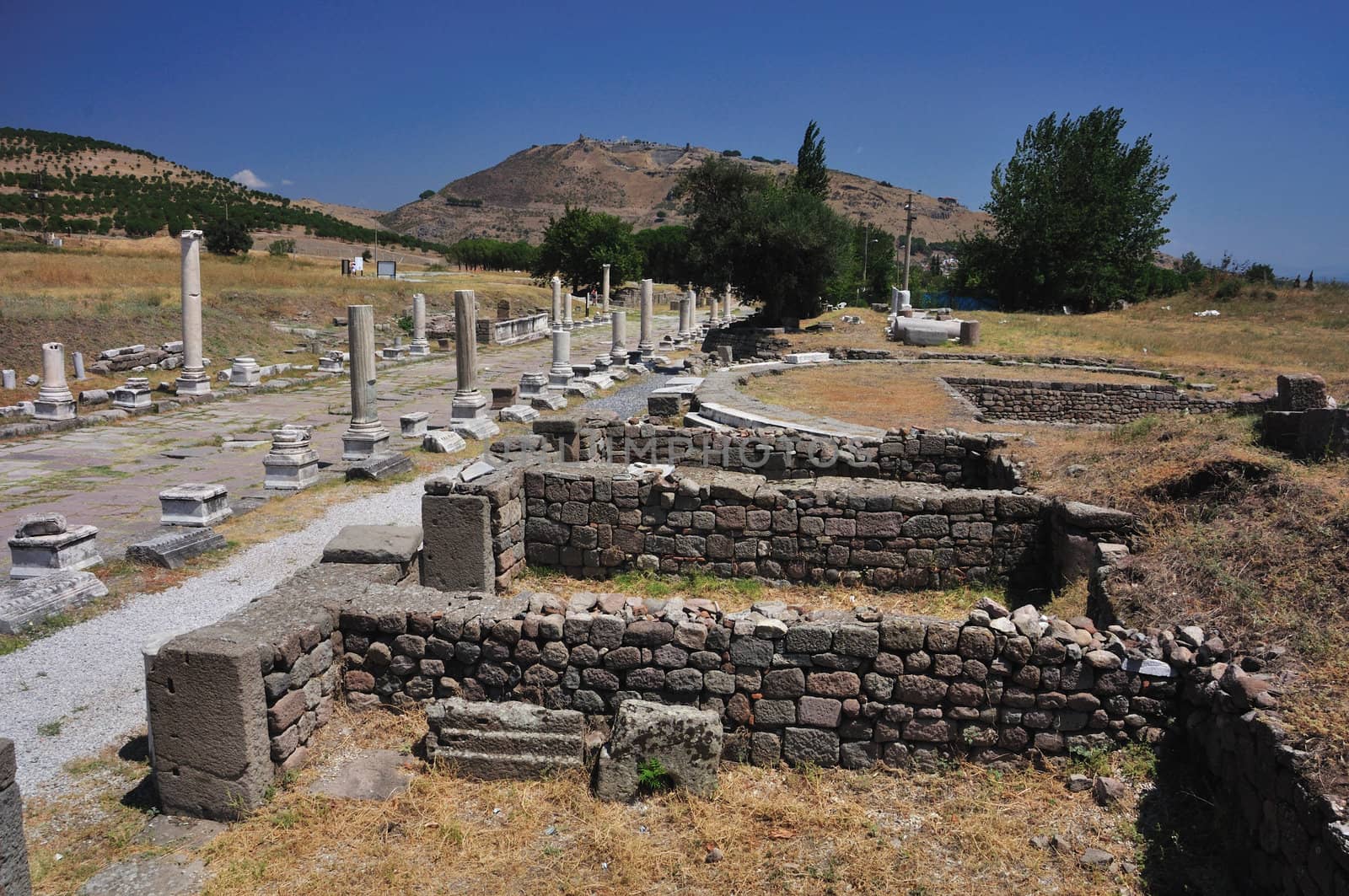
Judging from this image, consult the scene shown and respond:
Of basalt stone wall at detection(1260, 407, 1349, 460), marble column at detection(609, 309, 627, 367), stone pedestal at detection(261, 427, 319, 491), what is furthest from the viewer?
marble column at detection(609, 309, 627, 367)

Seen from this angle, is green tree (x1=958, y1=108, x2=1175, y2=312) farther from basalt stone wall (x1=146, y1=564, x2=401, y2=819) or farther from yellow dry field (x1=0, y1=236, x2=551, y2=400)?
basalt stone wall (x1=146, y1=564, x2=401, y2=819)

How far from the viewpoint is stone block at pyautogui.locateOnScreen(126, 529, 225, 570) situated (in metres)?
8.92

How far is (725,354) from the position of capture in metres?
26.6

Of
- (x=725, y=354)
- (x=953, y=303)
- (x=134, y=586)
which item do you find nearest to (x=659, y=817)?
(x=134, y=586)

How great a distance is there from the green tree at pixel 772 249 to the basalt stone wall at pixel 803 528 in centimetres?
2654

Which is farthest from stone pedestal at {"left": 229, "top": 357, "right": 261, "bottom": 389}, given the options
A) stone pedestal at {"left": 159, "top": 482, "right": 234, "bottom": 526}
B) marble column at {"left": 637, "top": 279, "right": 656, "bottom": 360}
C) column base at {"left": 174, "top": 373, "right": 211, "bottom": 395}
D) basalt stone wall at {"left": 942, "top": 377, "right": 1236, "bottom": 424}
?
basalt stone wall at {"left": 942, "top": 377, "right": 1236, "bottom": 424}

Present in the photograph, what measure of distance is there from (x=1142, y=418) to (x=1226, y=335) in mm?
21333

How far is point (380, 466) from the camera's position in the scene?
13.3 meters

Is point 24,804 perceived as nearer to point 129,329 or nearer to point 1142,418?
point 1142,418

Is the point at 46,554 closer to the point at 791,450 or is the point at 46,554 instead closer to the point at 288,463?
the point at 288,463

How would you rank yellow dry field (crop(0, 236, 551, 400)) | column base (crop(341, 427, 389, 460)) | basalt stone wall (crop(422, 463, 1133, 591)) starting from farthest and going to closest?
yellow dry field (crop(0, 236, 551, 400)) → column base (crop(341, 427, 389, 460)) → basalt stone wall (crop(422, 463, 1133, 591))

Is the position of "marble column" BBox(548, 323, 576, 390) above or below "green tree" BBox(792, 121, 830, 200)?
below

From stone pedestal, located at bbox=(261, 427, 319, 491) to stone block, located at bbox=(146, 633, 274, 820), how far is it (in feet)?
27.5

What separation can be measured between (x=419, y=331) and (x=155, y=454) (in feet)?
62.3
